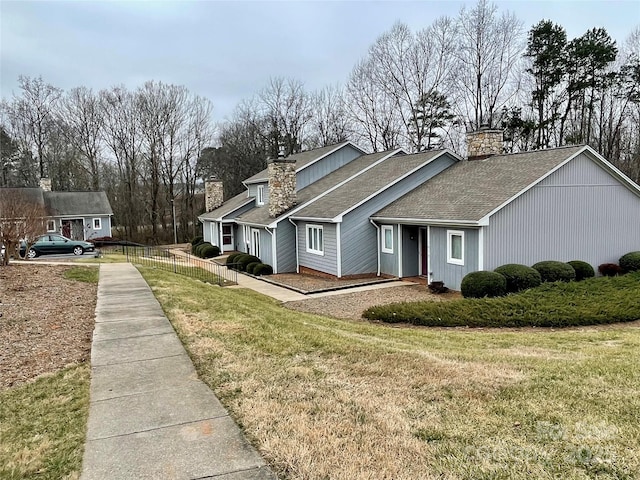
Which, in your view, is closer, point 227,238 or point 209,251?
point 209,251

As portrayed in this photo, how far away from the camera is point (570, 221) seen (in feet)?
53.3

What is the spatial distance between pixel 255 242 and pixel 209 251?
6.04 meters

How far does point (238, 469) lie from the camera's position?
3.42m

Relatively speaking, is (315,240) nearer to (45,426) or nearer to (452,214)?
(452,214)

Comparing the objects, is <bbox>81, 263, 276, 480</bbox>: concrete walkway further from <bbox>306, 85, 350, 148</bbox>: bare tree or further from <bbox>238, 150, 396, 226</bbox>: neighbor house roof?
<bbox>306, 85, 350, 148</bbox>: bare tree

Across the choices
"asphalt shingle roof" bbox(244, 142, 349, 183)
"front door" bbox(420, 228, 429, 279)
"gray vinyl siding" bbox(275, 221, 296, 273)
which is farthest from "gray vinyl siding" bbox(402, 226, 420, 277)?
"asphalt shingle roof" bbox(244, 142, 349, 183)

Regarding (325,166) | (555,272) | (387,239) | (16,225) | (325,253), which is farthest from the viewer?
(325,166)

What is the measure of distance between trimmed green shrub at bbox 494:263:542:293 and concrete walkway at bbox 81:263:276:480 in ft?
34.2

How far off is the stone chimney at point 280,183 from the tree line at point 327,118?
10.9 meters

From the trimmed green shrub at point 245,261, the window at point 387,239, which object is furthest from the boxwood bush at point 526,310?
the trimmed green shrub at point 245,261

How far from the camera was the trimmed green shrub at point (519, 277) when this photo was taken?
13867mm

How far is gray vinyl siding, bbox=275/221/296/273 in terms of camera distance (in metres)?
21.8

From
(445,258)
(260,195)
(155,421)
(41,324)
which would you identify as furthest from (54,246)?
(155,421)

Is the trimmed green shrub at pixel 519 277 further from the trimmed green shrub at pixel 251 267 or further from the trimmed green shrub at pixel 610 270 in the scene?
the trimmed green shrub at pixel 251 267
